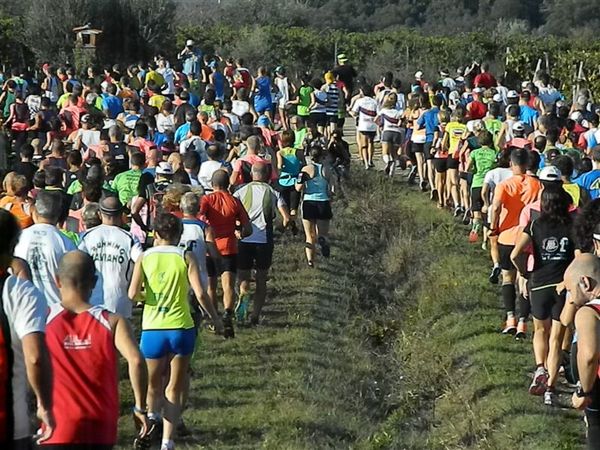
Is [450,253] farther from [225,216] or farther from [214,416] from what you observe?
[214,416]

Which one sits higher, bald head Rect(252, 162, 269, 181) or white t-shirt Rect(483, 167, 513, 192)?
bald head Rect(252, 162, 269, 181)

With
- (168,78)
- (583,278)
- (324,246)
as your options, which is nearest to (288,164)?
(324,246)

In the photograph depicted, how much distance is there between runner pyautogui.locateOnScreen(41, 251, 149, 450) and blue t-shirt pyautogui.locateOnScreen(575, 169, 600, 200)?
7.19 m

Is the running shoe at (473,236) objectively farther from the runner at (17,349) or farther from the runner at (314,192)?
the runner at (17,349)

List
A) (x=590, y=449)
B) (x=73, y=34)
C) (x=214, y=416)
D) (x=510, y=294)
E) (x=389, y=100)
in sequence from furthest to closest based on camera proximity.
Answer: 1. (x=73, y=34)
2. (x=389, y=100)
3. (x=510, y=294)
4. (x=214, y=416)
5. (x=590, y=449)

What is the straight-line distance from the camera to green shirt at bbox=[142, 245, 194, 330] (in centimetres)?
804

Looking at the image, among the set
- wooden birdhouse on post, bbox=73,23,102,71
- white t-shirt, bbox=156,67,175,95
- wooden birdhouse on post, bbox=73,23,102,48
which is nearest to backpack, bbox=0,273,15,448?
white t-shirt, bbox=156,67,175,95

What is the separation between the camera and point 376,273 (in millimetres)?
16422

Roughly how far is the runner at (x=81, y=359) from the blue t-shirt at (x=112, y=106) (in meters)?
13.2

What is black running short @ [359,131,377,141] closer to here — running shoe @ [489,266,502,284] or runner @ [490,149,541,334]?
running shoe @ [489,266,502,284]

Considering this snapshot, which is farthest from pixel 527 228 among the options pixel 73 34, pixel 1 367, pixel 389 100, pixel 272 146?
pixel 73 34

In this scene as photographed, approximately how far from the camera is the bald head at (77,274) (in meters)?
5.91

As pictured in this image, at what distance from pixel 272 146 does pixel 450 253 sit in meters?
2.95

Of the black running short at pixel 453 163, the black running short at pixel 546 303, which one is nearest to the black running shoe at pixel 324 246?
the black running short at pixel 453 163
